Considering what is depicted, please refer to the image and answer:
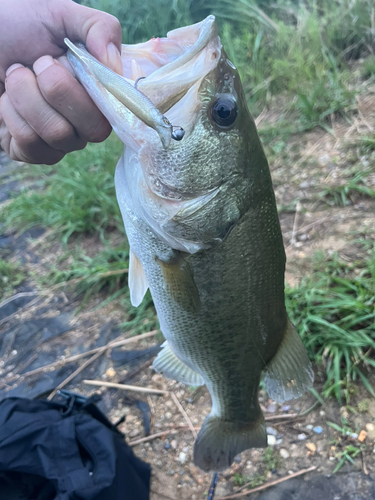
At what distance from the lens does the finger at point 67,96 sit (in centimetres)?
113

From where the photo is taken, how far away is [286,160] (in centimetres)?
362

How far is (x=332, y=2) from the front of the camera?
14.6 feet

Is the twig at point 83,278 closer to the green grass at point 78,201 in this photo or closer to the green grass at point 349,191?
the green grass at point 78,201

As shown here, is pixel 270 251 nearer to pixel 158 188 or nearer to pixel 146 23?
pixel 158 188

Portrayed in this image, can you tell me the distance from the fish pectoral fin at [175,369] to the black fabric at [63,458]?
0.52 metres

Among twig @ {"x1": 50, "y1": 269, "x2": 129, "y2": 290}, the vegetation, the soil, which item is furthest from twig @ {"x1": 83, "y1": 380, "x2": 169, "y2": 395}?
twig @ {"x1": 50, "y1": 269, "x2": 129, "y2": 290}

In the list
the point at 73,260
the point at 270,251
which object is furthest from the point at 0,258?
the point at 270,251

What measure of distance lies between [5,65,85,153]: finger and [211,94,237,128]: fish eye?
1.54ft

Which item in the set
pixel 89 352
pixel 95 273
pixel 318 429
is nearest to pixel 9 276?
pixel 95 273

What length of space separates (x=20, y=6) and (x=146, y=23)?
3949mm

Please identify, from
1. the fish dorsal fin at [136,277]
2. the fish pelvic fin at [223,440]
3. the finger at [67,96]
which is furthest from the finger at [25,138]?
the fish pelvic fin at [223,440]

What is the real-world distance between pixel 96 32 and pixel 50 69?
0.18 metres

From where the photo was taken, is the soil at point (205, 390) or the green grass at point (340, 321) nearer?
the soil at point (205, 390)

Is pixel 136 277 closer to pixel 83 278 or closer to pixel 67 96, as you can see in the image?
pixel 67 96
